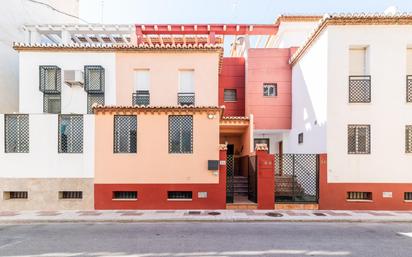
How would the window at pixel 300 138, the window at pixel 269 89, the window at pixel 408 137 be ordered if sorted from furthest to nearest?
the window at pixel 269 89 → the window at pixel 300 138 → the window at pixel 408 137

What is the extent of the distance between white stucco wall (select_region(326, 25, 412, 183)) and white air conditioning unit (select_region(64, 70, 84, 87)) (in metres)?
12.4

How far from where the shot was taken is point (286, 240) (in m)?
7.31

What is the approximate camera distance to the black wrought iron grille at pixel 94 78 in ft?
43.2

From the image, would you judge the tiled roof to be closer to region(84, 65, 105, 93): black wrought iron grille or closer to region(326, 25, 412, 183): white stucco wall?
region(326, 25, 412, 183): white stucco wall

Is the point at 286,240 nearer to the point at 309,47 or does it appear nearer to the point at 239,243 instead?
the point at 239,243

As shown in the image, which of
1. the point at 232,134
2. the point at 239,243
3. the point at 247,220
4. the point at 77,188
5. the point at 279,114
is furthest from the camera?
the point at 232,134

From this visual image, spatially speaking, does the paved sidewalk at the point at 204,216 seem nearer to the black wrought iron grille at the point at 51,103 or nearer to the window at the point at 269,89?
the black wrought iron grille at the point at 51,103

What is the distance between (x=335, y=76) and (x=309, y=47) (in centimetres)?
278

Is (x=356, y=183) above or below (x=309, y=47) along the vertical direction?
below

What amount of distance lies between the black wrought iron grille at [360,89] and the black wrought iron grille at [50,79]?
14720mm

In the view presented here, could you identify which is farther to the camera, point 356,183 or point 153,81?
point 153,81

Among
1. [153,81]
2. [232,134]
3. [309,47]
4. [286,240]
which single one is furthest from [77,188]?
[309,47]

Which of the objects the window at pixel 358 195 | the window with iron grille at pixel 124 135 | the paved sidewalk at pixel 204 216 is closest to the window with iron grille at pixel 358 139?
the window at pixel 358 195

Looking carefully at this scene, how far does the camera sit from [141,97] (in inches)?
531
